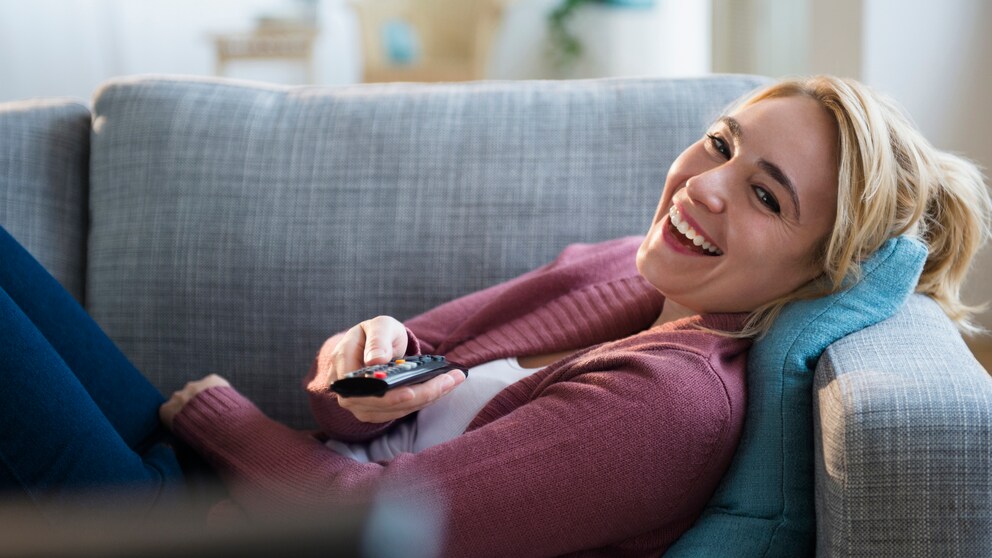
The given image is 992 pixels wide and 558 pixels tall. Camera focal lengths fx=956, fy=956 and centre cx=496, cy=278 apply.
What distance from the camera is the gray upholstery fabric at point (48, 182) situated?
1.64 meters

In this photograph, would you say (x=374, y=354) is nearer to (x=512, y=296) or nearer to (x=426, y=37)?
(x=512, y=296)

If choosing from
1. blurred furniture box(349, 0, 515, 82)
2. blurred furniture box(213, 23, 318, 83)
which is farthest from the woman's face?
blurred furniture box(213, 23, 318, 83)

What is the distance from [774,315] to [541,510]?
0.40 m

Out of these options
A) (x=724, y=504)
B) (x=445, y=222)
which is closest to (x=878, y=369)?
(x=724, y=504)

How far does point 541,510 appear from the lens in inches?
38.4

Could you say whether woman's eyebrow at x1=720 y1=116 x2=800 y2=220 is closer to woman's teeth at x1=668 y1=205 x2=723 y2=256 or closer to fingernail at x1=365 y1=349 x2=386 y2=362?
woman's teeth at x1=668 y1=205 x2=723 y2=256

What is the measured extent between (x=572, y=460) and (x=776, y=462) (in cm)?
23

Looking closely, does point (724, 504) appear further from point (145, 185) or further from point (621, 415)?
point (145, 185)

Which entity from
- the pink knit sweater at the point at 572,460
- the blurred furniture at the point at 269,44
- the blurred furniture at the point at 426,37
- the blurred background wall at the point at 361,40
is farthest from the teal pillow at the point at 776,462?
the blurred furniture at the point at 269,44

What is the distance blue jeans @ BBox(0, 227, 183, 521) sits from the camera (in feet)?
3.49

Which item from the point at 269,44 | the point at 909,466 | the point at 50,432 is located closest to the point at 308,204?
the point at 50,432

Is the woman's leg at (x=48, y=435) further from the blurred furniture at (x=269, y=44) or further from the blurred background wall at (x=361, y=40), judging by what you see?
the blurred furniture at (x=269, y=44)

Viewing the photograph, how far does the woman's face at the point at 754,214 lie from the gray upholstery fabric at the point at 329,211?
0.38m

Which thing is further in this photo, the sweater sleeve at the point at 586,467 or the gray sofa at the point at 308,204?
the gray sofa at the point at 308,204
